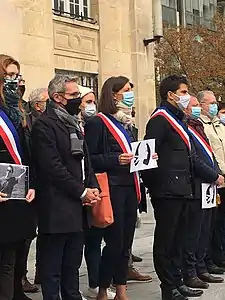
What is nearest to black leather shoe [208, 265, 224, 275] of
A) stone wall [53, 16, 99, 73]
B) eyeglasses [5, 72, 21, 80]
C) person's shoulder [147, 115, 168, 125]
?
person's shoulder [147, 115, 168, 125]

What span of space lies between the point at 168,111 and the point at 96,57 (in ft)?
39.2

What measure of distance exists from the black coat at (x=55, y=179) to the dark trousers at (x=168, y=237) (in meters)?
1.13

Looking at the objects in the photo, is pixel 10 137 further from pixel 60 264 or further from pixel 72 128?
pixel 60 264

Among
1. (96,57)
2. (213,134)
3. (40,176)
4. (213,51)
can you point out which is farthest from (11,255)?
(213,51)

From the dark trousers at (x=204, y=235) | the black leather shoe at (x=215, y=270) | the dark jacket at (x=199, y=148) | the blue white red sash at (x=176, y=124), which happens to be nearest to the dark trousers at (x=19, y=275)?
the blue white red sash at (x=176, y=124)

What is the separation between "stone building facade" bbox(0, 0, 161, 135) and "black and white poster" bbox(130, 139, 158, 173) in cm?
911

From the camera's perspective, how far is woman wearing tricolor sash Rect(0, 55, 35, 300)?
5090mm

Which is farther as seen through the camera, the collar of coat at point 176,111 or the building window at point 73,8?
the building window at point 73,8

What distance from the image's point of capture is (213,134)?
7.83 meters

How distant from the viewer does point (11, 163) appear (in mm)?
5188

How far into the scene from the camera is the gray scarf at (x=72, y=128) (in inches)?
210

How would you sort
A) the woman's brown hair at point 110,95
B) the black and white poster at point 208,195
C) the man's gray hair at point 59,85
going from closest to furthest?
1. the man's gray hair at point 59,85
2. the woman's brown hair at point 110,95
3. the black and white poster at point 208,195

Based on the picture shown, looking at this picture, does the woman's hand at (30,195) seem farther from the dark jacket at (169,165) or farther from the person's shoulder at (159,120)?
the person's shoulder at (159,120)

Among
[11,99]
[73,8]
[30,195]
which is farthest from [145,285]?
[73,8]
